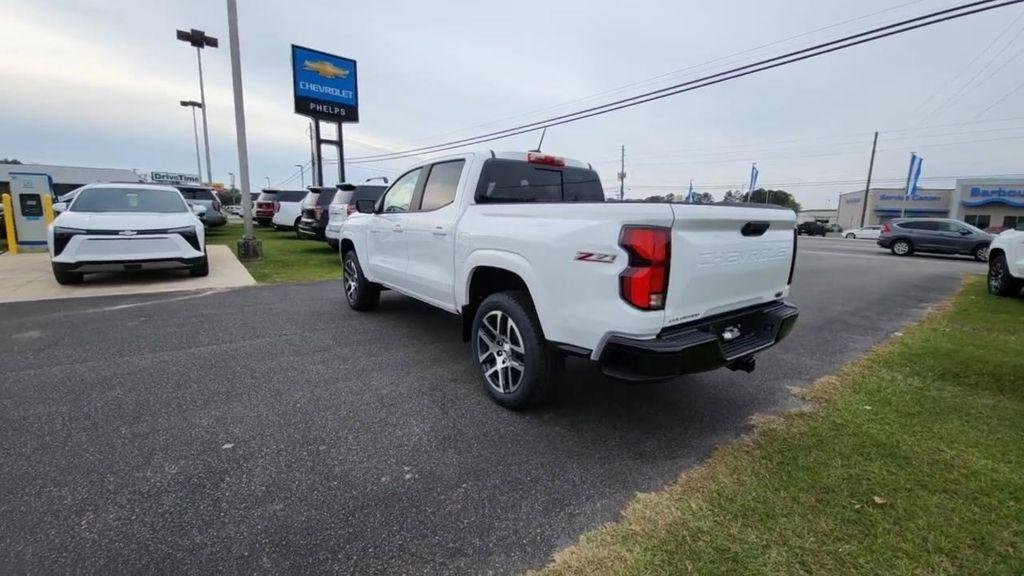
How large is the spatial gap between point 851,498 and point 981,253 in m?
20.1

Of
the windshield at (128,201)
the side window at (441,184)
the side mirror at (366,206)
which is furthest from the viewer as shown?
the windshield at (128,201)

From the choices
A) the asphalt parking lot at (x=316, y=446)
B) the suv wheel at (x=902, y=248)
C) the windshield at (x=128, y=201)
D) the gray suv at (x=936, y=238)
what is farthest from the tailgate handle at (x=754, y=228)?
the suv wheel at (x=902, y=248)

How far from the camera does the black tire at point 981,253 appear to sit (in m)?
16.2

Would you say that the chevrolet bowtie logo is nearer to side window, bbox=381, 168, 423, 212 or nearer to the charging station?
the charging station

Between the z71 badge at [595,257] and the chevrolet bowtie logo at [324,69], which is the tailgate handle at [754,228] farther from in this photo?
the chevrolet bowtie logo at [324,69]

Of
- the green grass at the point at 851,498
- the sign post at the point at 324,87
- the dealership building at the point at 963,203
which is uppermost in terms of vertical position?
the sign post at the point at 324,87

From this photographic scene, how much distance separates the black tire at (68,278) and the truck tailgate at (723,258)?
361 inches

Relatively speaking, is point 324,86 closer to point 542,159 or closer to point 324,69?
point 324,69

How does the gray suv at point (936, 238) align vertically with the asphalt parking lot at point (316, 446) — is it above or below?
above

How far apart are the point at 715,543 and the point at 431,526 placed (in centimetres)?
125

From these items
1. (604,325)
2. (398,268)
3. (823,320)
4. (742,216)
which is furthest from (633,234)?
(823,320)

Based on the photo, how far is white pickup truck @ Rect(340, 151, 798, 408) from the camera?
2.52m

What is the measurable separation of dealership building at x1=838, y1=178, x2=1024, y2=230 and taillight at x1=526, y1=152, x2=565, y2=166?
5465 centimetres

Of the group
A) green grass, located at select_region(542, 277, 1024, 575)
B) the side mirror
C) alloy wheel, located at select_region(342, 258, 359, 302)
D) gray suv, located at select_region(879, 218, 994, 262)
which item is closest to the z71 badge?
green grass, located at select_region(542, 277, 1024, 575)
